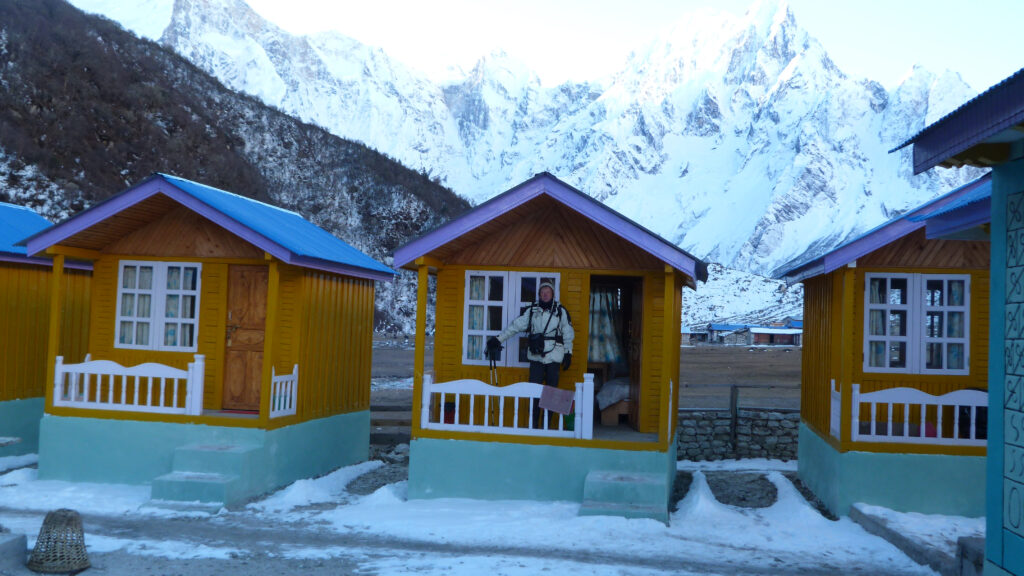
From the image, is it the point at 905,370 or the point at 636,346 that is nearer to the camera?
the point at 905,370

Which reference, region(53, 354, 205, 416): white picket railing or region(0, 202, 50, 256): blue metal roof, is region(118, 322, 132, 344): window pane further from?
region(0, 202, 50, 256): blue metal roof

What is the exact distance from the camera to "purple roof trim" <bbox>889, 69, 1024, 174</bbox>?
4.64m

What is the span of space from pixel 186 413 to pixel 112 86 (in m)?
32.6

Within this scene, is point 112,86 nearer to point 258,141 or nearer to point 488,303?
point 258,141

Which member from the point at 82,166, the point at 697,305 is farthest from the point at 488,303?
the point at 697,305

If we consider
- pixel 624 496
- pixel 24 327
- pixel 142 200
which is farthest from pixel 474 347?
pixel 24 327

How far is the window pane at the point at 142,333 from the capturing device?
38.3 ft

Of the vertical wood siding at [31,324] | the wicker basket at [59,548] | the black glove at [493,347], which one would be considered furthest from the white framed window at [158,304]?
the wicker basket at [59,548]

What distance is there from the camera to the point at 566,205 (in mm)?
9930

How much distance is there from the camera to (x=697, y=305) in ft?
315

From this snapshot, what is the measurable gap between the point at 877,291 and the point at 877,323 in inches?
14.8

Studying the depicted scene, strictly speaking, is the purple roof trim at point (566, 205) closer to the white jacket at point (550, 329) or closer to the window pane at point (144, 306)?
the white jacket at point (550, 329)

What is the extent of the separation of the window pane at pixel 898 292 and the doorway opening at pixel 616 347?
2873 mm

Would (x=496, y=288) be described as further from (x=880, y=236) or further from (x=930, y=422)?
(x=930, y=422)
